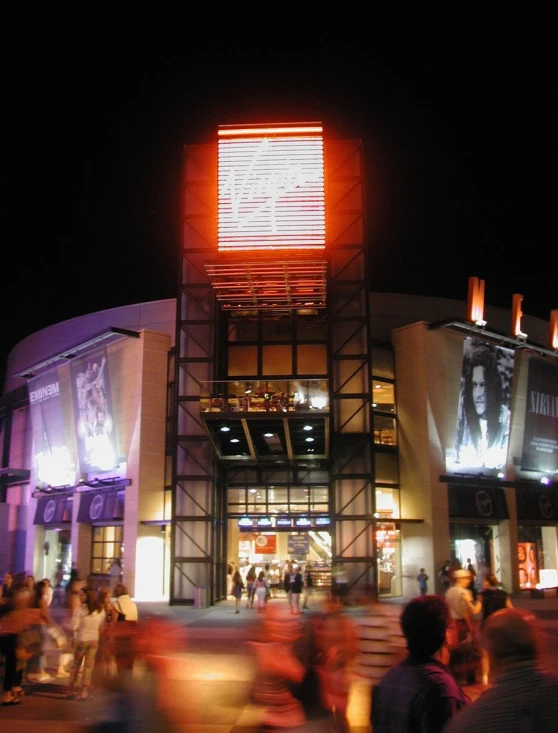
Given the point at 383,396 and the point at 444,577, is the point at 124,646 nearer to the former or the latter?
the point at 444,577

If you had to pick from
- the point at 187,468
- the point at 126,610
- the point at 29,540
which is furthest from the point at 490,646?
the point at 29,540

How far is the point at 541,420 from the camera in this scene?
37844 millimetres

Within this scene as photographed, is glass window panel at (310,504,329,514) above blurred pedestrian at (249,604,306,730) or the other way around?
above

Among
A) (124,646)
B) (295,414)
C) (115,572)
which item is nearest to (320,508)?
(295,414)

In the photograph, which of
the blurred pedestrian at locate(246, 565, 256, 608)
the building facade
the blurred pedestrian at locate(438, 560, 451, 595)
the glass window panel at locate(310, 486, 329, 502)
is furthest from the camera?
the glass window panel at locate(310, 486, 329, 502)

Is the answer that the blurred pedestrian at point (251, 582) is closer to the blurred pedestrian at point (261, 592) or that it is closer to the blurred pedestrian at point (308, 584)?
the blurred pedestrian at point (261, 592)

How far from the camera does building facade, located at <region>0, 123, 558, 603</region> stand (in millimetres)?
30719

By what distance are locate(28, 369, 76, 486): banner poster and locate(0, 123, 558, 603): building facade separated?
199 centimetres

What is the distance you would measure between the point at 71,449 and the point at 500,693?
38.2m

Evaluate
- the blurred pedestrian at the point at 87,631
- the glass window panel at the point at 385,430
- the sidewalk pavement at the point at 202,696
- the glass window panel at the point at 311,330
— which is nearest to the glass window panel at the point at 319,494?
the glass window panel at the point at 385,430

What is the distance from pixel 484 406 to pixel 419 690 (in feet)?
108

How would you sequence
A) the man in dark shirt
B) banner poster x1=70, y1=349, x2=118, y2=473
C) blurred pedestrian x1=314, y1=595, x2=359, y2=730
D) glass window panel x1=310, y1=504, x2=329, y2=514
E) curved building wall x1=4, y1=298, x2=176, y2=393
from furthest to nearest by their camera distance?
curved building wall x1=4, y1=298, x2=176, y2=393, banner poster x1=70, y1=349, x2=118, y2=473, glass window panel x1=310, y1=504, x2=329, y2=514, blurred pedestrian x1=314, y1=595, x2=359, y2=730, the man in dark shirt

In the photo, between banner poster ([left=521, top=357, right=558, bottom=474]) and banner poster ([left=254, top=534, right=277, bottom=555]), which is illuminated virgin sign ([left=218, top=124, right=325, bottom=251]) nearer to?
banner poster ([left=254, top=534, right=277, bottom=555])

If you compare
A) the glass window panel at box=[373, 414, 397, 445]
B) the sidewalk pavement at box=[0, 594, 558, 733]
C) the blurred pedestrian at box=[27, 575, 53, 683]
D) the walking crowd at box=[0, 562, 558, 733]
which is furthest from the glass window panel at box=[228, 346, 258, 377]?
the blurred pedestrian at box=[27, 575, 53, 683]
